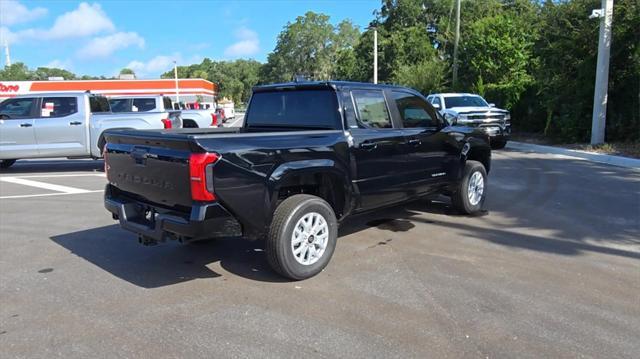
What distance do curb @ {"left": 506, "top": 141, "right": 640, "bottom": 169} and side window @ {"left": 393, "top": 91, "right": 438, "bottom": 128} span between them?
25.9ft

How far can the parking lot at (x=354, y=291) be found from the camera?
11.7 feet

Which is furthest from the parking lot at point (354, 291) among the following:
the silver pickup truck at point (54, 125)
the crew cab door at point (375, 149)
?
the silver pickup truck at point (54, 125)

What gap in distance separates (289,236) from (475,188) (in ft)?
12.5

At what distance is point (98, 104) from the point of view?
1280 centimetres

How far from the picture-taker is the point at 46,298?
4426 mm

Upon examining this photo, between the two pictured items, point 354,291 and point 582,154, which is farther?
point 582,154

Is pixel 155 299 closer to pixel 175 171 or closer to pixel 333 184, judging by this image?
pixel 175 171

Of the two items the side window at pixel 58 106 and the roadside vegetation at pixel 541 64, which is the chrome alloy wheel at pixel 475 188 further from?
the side window at pixel 58 106

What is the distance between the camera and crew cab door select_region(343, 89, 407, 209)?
5.37m

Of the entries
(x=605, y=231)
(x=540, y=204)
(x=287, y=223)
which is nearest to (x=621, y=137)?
(x=540, y=204)

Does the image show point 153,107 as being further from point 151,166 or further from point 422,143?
point 151,166

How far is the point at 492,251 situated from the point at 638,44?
11.8 metres

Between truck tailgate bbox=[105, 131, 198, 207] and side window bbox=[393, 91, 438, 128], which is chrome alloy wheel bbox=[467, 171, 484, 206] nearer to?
side window bbox=[393, 91, 438, 128]

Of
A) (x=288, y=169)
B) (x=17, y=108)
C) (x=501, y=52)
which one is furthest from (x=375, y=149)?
(x=501, y=52)
